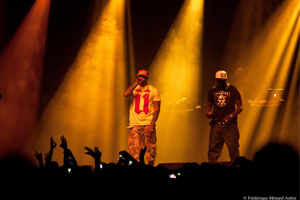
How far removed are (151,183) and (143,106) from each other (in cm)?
381

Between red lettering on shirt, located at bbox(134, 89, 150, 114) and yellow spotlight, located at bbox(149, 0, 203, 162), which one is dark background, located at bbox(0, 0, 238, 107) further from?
red lettering on shirt, located at bbox(134, 89, 150, 114)

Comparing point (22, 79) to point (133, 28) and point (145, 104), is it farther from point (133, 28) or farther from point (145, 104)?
point (145, 104)

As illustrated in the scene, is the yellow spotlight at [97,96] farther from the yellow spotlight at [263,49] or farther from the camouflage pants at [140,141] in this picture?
the yellow spotlight at [263,49]

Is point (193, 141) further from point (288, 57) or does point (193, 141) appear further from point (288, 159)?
point (288, 159)

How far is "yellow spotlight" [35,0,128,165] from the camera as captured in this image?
7.23 meters

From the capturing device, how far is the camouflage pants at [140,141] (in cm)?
534

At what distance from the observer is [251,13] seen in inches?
328

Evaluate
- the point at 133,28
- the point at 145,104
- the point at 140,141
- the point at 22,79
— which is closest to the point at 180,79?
the point at 133,28

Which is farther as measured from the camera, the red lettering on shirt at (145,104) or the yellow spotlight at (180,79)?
the yellow spotlight at (180,79)

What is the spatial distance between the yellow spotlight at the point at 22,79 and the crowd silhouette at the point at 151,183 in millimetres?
5506

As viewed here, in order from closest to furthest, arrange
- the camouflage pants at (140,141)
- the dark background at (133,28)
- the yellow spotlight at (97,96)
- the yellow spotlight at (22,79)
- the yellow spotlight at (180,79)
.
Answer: the camouflage pants at (140,141) < the yellow spotlight at (22,79) < the dark background at (133,28) < the yellow spotlight at (97,96) < the yellow spotlight at (180,79)

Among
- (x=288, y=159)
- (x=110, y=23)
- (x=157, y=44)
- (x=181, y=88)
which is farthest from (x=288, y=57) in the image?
(x=288, y=159)

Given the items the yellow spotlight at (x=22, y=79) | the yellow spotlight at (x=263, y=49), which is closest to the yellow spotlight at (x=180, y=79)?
the yellow spotlight at (x=263, y=49)

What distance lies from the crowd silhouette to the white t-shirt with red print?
3.71 m
